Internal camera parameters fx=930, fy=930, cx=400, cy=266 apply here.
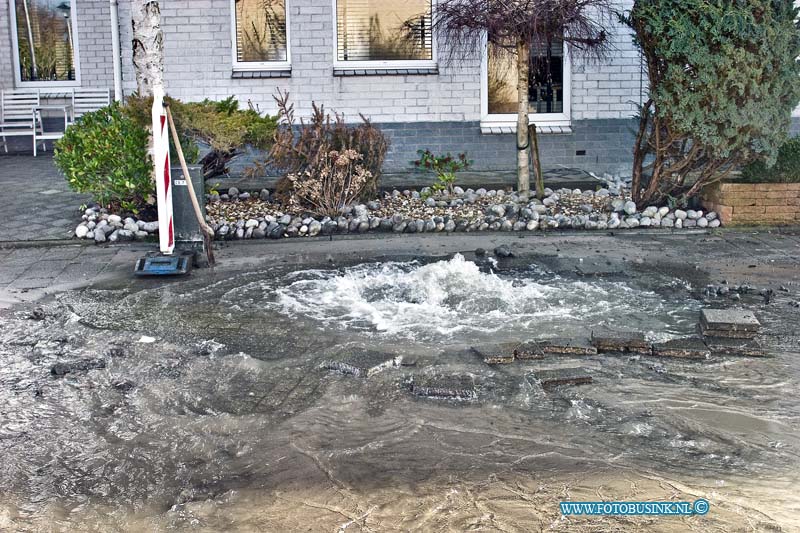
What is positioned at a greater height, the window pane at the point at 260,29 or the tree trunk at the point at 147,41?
the window pane at the point at 260,29

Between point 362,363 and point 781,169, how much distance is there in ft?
21.4

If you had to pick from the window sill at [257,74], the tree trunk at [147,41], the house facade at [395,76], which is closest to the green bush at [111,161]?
the tree trunk at [147,41]

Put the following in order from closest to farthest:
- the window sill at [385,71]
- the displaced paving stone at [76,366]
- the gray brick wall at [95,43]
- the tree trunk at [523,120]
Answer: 1. the displaced paving stone at [76,366]
2. the tree trunk at [523,120]
3. the window sill at [385,71]
4. the gray brick wall at [95,43]

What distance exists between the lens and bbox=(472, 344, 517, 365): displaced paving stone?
612cm

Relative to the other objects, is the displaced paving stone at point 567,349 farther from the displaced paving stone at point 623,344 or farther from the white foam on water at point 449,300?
the white foam on water at point 449,300

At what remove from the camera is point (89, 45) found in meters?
15.8

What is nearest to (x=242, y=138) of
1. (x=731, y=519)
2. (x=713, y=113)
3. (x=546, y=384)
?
(x=713, y=113)

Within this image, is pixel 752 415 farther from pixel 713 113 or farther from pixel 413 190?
pixel 413 190

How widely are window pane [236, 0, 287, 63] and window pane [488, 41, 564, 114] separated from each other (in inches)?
128

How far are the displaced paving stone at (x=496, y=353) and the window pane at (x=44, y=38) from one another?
12329 millimetres

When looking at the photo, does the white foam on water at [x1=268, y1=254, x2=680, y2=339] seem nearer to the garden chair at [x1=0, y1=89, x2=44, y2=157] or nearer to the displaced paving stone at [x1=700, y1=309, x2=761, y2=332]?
the displaced paving stone at [x1=700, y1=309, x2=761, y2=332]

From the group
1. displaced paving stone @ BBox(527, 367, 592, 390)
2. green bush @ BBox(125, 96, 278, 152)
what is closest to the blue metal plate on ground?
green bush @ BBox(125, 96, 278, 152)

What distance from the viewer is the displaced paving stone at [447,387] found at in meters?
5.56

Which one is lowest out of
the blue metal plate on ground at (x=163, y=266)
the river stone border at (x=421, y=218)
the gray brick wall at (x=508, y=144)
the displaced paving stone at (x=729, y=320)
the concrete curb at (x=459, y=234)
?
the displaced paving stone at (x=729, y=320)
